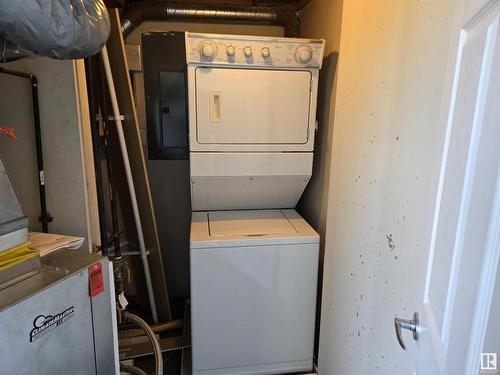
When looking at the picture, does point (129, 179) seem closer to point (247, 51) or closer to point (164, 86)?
point (164, 86)

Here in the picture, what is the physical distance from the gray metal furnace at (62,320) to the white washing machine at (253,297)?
61 cm

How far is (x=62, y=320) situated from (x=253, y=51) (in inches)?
61.5

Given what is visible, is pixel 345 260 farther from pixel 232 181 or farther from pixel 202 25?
pixel 202 25

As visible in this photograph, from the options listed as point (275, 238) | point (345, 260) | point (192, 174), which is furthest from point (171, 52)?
point (345, 260)

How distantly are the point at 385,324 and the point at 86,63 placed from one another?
1944 mm

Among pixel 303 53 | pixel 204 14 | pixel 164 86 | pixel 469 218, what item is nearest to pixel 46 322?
pixel 469 218

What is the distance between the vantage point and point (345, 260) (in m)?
1.48

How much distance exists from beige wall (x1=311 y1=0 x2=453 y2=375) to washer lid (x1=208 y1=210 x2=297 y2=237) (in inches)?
15.6

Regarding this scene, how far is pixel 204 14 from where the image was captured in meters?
2.46

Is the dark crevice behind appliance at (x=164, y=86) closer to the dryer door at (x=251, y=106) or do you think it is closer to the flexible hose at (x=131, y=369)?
the dryer door at (x=251, y=106)

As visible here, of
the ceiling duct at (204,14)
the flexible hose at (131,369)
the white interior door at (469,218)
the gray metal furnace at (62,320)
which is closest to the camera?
the white interior door at (469,218)

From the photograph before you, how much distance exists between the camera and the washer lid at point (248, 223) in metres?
1.89

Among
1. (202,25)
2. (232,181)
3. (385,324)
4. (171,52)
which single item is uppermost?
(202,25)

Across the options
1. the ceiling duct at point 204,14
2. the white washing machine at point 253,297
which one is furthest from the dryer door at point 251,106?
the ceiling duct at point 204,14
